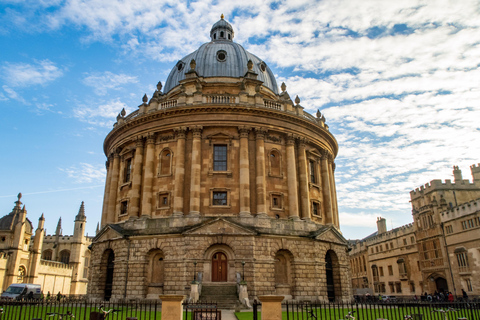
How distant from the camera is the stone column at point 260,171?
103 feet

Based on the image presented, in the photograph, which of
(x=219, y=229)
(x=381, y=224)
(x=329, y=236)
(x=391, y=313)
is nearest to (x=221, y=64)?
(x=219, y=229)

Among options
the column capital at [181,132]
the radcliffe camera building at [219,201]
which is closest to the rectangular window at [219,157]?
the radcliffe camera building at [219,201]

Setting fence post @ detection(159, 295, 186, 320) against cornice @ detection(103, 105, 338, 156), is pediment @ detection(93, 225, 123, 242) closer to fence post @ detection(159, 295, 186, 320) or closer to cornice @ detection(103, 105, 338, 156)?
cornice @ detection(103, 105, 338, 156)

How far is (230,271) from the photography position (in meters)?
28.5

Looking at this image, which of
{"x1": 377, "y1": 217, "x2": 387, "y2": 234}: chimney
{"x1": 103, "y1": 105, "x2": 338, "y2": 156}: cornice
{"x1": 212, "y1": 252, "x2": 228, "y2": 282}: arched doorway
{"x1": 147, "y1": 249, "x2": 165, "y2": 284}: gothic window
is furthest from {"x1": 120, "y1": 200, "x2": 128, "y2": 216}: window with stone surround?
{"x1": 377, "y1": 217, "x2": 387, "y2": 234}: chimney

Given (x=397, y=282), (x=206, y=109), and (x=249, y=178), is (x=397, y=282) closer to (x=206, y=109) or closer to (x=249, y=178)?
(x=249, y=178)

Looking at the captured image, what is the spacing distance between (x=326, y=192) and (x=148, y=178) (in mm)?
17322

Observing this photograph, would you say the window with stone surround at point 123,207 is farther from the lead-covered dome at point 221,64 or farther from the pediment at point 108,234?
the lead-covered dome at point 221,64

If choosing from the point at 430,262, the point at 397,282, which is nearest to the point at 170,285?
the point at 430,262

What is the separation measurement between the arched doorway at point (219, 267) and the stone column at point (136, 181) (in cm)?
868

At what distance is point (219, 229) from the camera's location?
2909 cm

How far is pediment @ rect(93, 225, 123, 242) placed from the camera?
31.7 m

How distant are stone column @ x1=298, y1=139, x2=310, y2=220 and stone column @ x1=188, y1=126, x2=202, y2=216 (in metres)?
9.45

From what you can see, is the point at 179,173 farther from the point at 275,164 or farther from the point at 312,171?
the point at 312,171
